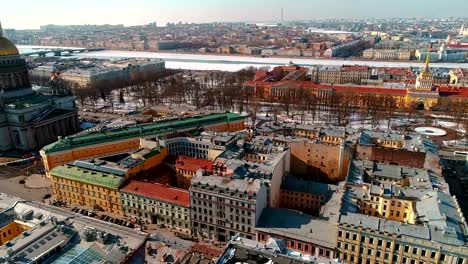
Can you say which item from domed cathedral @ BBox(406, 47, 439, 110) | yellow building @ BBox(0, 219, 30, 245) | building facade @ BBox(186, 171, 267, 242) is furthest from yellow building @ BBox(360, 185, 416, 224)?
domed cathedral @ BBox(406, 47, 439, 110)

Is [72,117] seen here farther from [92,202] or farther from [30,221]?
[30,221]

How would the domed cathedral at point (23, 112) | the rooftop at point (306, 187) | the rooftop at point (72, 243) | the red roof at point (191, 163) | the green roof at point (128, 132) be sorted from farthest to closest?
the domed cathedral at point (23, 112)
the green roof at point (128, 132)
the red roof at point (191, 163)
the rooftop at point (306, 187)
the rooftop at point (72, 243)

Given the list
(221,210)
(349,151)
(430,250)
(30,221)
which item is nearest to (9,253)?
(30,221)

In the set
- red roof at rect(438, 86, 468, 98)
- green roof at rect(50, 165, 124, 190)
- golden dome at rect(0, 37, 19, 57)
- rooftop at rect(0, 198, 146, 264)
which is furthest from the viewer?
red roof at rect(438, 86, 468, 98)

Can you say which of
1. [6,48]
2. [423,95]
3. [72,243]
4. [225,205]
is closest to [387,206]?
[225,205]

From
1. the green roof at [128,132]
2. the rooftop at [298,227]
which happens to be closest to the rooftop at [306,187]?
the rooftop at [298,227]

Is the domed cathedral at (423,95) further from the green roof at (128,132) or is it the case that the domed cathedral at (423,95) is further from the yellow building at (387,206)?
the yellow building at (387,206)

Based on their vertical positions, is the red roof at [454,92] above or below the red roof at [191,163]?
above

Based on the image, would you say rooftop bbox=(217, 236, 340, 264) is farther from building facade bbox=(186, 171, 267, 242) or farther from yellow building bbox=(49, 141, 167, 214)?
yellow building bbox=(49, 141, 167, 214)
